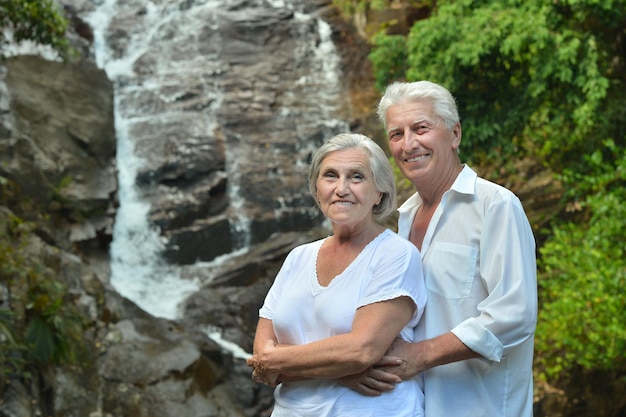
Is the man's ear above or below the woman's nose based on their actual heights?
above

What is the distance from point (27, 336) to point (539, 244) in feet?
24.2

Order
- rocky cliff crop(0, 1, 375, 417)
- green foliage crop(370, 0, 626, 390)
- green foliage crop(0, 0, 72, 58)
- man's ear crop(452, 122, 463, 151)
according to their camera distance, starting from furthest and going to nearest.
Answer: rocky cliff crop(0, 1, 375, 417), green foliage crop(0, 0, 72, 58), green foliage crop(370, 0, 626, 390), man's ear crop(452, 122, 463, 151)

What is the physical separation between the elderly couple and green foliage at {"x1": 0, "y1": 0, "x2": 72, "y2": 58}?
6755 millimetres

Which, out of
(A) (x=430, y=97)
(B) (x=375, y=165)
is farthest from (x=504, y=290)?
(A) (x=430, y=97)

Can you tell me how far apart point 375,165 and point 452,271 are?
0.50 meters

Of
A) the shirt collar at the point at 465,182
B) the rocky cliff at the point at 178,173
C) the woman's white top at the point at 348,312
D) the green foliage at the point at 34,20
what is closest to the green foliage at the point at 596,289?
Result: the rocky cliff at the point at 178,173

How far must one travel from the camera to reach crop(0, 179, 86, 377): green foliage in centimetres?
746

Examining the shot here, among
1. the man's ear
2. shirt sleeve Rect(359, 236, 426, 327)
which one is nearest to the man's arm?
shirt sleeve Rect(359, 236, 426, 327)

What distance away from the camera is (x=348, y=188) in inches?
112

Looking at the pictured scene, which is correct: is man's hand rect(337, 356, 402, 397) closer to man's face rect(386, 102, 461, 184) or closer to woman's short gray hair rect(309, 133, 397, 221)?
woman's short gray hair rect(309, 133, 397, 221)

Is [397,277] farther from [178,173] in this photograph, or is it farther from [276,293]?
[178,173]

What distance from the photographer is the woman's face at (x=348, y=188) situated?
2840 millimetres

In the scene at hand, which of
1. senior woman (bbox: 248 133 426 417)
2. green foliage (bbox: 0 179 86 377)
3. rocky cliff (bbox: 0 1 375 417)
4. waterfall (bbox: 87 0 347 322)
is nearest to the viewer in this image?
→ senior woman (bbox: 248 133 426 417)

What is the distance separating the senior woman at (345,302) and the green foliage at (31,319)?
5004mm
